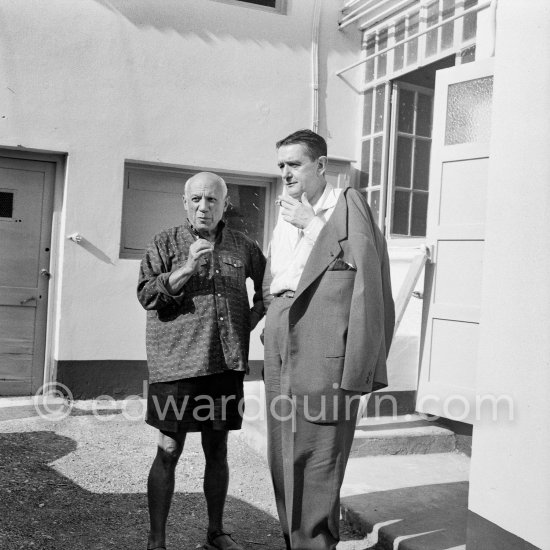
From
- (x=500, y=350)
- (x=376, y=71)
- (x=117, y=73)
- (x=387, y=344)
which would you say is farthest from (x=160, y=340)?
(x=376, y=71)

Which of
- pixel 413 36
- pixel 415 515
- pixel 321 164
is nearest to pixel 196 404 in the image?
pixel 321 164

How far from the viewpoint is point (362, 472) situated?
449 centimetres

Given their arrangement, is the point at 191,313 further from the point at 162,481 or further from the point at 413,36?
the point at 413,36

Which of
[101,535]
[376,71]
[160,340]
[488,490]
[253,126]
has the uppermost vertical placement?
[376,71]

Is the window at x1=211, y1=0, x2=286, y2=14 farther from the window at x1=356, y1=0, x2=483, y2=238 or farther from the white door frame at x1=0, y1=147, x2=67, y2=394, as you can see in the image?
the white door frame at x1=0, y1=147, x2=67, y2=394

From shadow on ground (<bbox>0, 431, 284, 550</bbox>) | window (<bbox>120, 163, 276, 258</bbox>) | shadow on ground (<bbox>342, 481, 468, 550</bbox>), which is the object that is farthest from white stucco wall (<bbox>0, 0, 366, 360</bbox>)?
shadow on ground (<bbox>342, 481, 468, 550</bbox>)

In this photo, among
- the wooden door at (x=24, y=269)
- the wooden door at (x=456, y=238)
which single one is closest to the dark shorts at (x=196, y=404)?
the wooden door at (x=456, y=238)

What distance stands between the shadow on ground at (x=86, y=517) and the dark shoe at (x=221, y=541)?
0.59 feet

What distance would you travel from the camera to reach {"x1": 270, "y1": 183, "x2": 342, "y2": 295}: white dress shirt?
2.82 metres

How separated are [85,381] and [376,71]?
405cm

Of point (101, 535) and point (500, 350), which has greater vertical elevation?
point (500, 350)

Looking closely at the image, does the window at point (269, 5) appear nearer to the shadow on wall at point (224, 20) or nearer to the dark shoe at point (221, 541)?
the shadow on wall at point (224, 20)

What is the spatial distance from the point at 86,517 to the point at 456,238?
2.99 metres

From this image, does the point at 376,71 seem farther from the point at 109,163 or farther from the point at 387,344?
the point at 387,344
